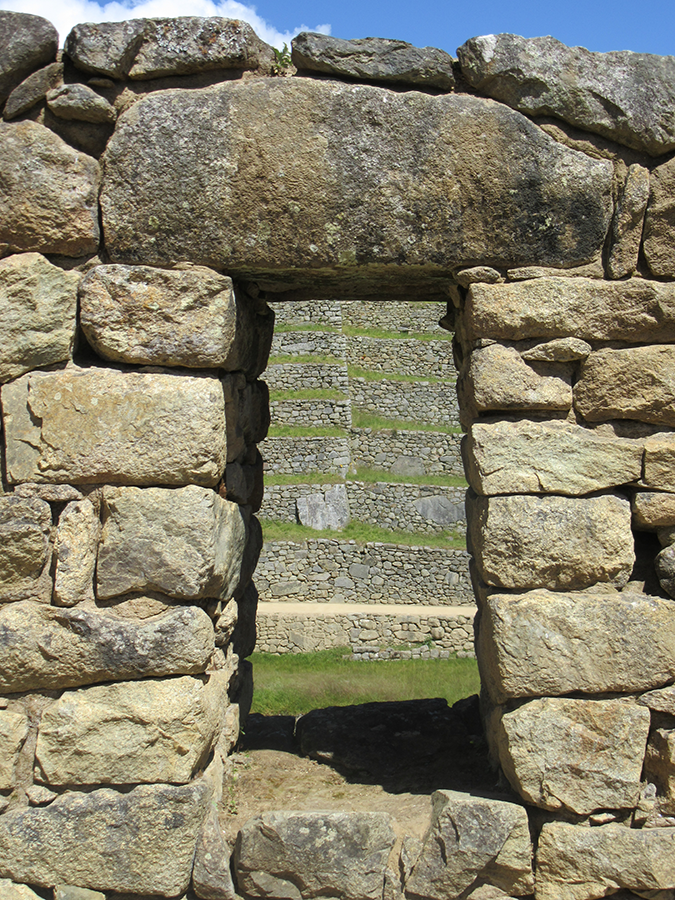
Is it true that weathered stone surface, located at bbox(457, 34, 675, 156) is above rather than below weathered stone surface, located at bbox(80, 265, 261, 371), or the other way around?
above

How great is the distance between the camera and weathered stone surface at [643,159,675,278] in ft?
9.18

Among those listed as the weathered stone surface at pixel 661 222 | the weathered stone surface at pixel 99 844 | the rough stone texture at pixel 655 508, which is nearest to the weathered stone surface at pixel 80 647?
the weathered stone surface at pixel 99 844

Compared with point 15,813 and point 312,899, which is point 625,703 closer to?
point 312,899

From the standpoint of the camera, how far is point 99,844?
258 centimetres

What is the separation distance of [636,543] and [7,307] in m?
2.73

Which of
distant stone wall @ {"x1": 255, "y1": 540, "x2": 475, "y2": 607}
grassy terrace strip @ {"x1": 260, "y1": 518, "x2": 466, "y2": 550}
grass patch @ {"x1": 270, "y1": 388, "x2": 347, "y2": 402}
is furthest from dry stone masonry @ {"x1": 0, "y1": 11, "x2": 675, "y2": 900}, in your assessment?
grass patch @ {"x1": 270, "y1": 388, "x2": 347, "y2": 402}

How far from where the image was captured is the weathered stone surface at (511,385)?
277 centimetres

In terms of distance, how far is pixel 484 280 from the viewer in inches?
111

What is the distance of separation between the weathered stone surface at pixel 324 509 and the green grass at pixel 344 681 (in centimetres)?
481

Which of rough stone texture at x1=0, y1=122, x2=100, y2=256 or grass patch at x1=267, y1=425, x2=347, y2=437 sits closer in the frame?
rough stone texture at x1=0, y1=122, x2=100, y2=256

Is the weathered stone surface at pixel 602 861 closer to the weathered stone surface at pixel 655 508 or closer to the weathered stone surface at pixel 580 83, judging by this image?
the weathered stone surface at pixel 655 508

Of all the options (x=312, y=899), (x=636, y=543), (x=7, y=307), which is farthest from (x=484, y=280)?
(x=312, y=899)

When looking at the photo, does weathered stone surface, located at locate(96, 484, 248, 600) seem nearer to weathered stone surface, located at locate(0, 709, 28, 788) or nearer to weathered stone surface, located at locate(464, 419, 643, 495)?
weathered stone surface, located at locate(0, 709, 28, 788)

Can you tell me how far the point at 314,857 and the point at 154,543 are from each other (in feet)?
4.36
